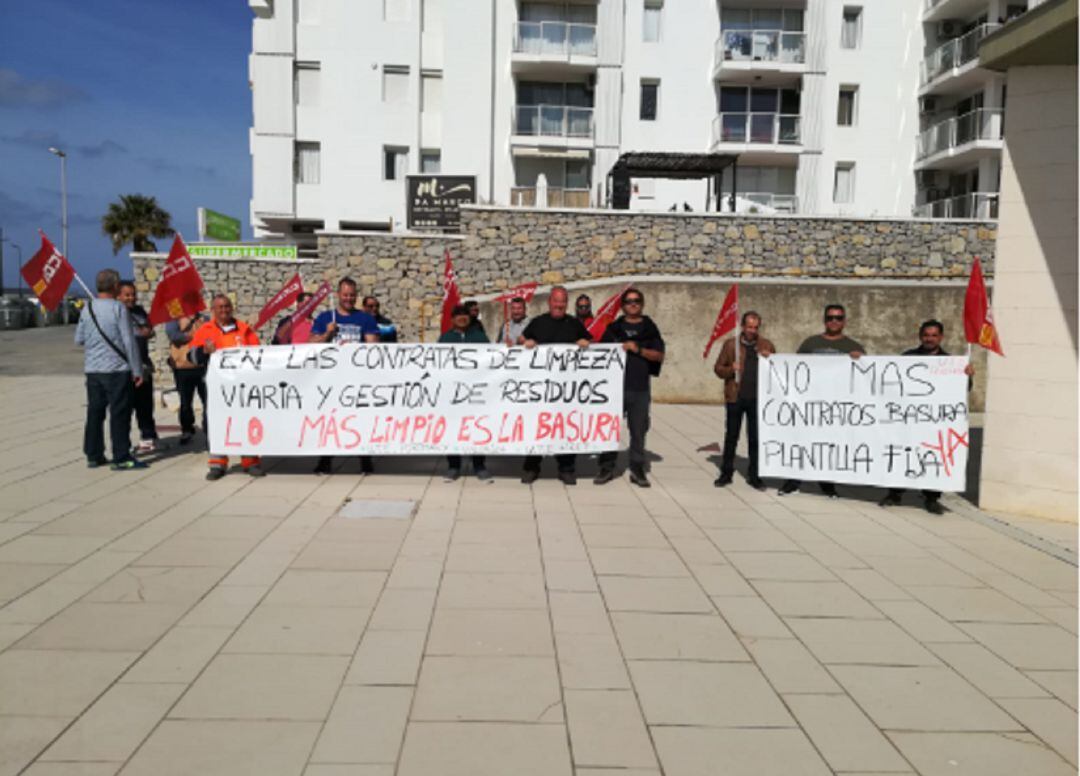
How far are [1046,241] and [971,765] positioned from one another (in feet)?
18.1

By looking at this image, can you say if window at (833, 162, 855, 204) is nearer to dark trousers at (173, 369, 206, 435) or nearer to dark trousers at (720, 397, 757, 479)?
dark trousers at (720, 397, 757, 479)

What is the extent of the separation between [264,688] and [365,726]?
63cm

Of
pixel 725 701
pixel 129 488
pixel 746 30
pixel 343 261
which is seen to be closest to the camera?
pixel 725 701

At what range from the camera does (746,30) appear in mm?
29703

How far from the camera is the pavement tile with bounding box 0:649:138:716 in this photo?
3438mm

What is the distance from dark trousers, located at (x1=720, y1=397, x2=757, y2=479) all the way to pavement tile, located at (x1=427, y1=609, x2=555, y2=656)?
166 inches

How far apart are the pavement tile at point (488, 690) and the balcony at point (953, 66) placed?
3066 cm

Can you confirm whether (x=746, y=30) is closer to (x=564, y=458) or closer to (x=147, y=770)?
(x=564, y=458)

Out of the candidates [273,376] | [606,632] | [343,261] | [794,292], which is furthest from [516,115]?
[606,632]

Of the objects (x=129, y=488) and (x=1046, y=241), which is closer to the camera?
(x=1046, y=241)

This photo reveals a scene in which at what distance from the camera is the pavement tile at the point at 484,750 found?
3.05 metres

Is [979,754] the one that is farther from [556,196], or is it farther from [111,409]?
[556,196]

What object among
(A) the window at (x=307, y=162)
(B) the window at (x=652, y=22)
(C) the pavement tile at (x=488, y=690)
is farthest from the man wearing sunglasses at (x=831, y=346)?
(A) the window at (x=307, y=162)

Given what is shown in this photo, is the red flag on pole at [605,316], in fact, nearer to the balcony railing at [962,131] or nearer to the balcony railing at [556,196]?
the balcony railing at [556,196]
